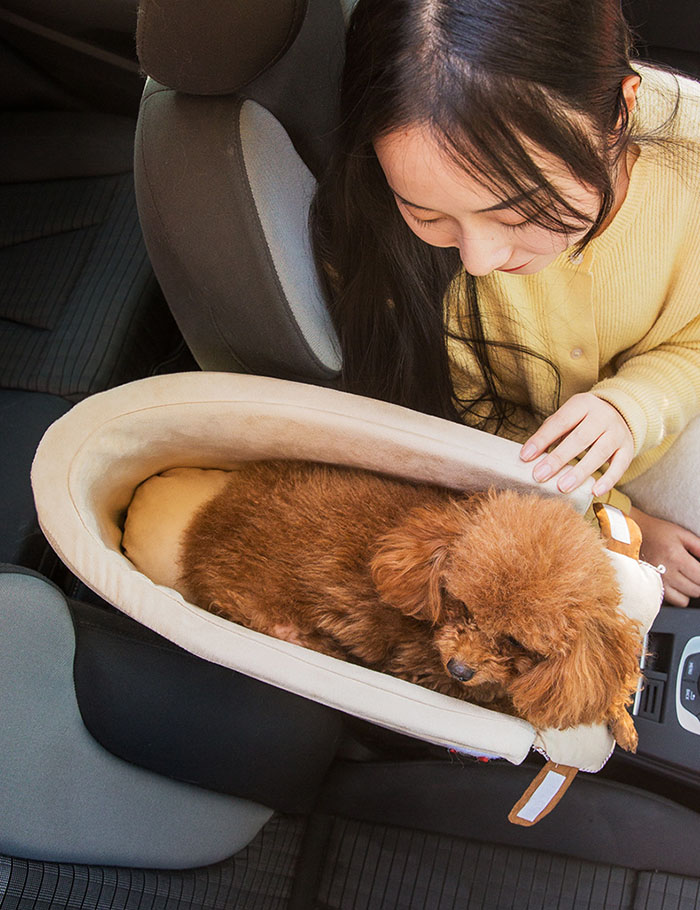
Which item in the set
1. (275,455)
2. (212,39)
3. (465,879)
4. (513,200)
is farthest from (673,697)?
(212,39)

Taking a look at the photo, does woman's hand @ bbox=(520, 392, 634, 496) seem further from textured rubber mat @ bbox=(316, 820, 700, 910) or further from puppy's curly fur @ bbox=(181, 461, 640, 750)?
textured rubber mat @ bbox=(316, 820, 700, 910)

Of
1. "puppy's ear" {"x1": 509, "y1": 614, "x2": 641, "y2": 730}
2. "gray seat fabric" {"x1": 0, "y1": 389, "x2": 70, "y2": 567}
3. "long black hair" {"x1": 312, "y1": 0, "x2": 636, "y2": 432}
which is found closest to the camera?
"long black hair" {"x1": 312, "y1": 0, "x2": 636, "y2": 432}

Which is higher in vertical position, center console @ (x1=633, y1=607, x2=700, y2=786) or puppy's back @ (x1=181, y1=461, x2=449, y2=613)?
puppy's back @ (x1=181, y1=461, x2=449, y2=613)

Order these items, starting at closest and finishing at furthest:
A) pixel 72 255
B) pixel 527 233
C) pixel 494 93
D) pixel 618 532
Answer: pixel 494 93, pixel 527 233, pixel 618 532, pixel 72 255

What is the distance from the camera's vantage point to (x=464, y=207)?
0.73m

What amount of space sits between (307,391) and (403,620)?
1.15 ft

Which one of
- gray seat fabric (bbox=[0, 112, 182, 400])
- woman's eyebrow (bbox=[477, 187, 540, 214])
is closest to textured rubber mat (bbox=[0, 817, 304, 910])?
gray seat fabric (bbox=[0, 112, 182, 400])

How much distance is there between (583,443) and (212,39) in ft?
2.11

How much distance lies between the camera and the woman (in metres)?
0.67

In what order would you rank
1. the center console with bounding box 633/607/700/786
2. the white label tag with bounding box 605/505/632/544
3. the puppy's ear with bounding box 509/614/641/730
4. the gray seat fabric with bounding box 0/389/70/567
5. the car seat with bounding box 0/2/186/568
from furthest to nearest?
the car seat with bounding box 0/2/186/568, the gray seat fabric with bounding box 0/389/70/567, the center console with bounding box 633/607/700/786, the white label tag with bounding box 605/505/632/544, the puppy's ear with bounding box 509/614/641/730

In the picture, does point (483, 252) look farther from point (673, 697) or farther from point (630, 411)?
point (673, 697)

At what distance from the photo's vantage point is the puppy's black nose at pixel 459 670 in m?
0.91

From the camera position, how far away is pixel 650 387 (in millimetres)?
1030

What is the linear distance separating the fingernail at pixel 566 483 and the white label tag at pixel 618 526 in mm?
77
